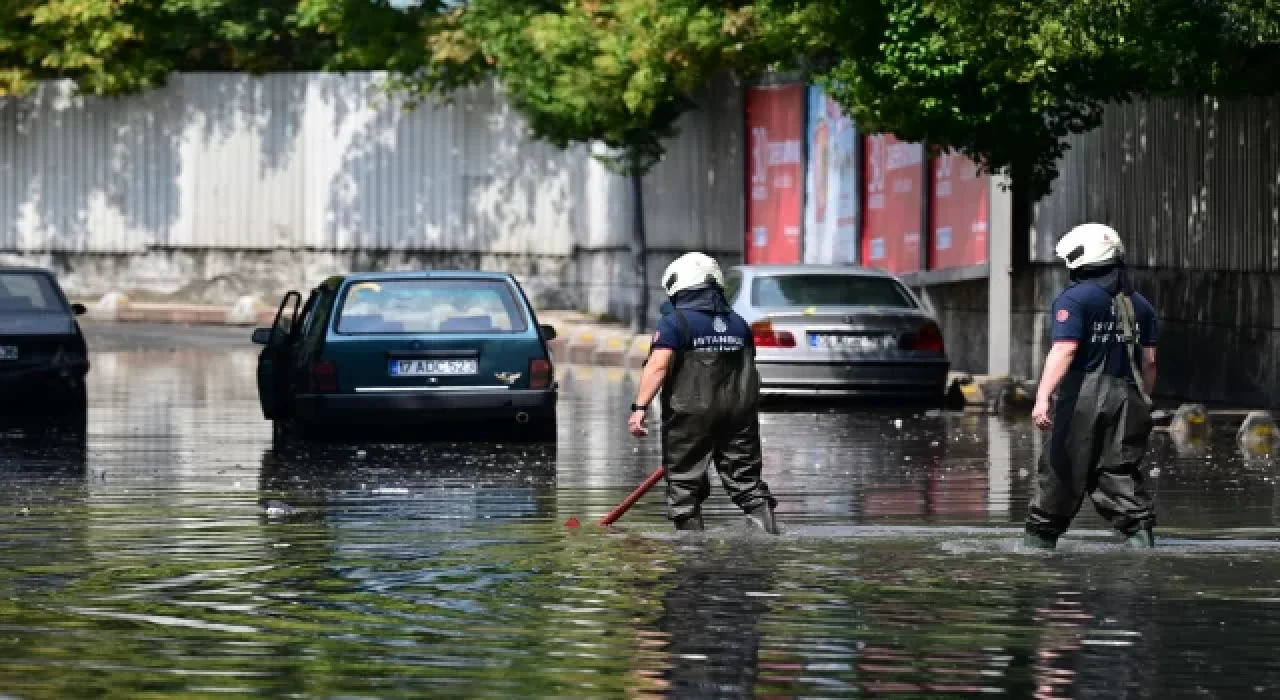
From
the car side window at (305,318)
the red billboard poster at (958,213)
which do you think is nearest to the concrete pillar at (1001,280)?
the red billboard poster at (958,213)

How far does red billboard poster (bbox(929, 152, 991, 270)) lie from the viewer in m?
32.1

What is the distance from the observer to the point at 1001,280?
30.4 meters

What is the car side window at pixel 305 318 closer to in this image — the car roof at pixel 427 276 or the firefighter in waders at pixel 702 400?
the car roof at pixel 427 276

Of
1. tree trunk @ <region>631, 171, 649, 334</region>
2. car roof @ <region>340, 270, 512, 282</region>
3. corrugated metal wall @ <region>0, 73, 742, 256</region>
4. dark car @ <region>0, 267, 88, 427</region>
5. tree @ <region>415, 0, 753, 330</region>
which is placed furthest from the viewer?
corrugated metal wall @ <region>0, 73, 742, 256</region>

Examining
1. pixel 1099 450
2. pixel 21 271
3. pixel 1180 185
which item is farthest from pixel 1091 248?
pixel 21 271

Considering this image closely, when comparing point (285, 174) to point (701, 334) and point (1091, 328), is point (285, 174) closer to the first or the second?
point (701, 334)

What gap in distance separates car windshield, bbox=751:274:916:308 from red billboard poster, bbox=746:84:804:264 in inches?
486

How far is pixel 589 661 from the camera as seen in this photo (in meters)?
9.97

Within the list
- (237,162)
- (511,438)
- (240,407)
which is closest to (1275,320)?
(511,438)

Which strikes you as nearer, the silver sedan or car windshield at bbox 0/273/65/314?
car windshield at bbox 0/273/65/314

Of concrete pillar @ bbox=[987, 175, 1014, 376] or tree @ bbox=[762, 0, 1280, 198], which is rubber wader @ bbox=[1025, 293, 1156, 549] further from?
concrete pillar @ bbox=[987, 175, 1014, 376]

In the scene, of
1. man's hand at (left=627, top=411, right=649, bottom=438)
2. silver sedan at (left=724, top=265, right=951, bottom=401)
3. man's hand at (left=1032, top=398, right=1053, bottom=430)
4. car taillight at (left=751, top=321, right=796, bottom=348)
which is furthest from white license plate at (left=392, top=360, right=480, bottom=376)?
man's hand at (left=1032, top=398, right=1053, bottom=430)

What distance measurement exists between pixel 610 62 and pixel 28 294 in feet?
41.4

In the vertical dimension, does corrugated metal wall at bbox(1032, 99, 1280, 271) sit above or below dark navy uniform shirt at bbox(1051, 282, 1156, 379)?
above
